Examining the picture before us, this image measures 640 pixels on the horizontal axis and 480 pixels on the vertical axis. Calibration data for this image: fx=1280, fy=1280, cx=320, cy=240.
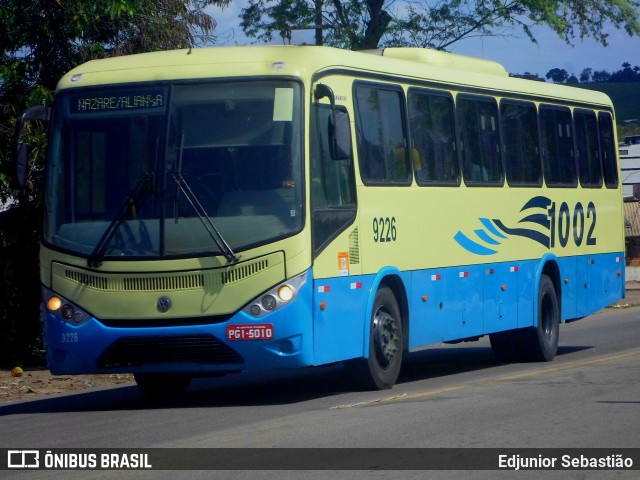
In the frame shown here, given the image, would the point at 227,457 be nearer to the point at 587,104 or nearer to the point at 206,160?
the point at 206,160

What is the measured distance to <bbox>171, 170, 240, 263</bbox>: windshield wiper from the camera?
11578 mm

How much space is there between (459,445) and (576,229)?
9.69m

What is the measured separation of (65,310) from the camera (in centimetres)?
1205

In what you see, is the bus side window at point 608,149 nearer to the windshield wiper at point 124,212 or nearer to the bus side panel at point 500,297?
the bus side panel at point 500,297

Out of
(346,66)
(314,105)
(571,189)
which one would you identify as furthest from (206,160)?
(571,189)

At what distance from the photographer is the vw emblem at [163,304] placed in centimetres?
1172

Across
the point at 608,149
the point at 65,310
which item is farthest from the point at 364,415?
the point at 608,149

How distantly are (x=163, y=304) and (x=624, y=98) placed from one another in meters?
133

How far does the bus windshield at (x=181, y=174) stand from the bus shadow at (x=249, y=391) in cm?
187

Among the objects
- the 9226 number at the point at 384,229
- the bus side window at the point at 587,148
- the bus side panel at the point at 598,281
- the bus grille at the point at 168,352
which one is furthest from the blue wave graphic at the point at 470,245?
the bus grille at the point at 168,352

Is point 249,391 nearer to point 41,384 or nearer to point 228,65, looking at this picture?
point 41,384

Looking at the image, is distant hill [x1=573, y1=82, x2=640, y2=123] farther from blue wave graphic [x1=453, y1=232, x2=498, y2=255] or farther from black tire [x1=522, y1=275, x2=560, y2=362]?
blue wave graphic [x1=453, y1=232, x2=498, y2=255]

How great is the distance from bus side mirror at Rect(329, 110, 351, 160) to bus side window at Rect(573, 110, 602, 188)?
23.6 ft

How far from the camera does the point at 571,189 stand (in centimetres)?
1812
